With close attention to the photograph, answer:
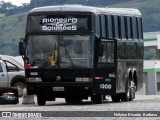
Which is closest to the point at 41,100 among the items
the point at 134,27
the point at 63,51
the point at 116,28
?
the point at 63,51

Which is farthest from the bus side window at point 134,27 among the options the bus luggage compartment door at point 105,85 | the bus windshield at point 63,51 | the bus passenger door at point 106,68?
the bus windshield at point 63,51

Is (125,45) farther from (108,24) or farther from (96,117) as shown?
(96,117)

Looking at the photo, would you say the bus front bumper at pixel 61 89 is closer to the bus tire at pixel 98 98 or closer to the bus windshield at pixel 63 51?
the bus windshield at pixel 63 51

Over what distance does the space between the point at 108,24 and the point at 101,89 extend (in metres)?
2.46

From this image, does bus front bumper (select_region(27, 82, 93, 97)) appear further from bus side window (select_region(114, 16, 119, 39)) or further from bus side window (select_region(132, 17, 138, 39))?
bus side window (select_region(132, 17, 138, 39))

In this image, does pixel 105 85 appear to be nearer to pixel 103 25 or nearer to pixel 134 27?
pixel 103 25

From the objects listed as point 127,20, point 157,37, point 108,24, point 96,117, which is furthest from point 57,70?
point 157,37

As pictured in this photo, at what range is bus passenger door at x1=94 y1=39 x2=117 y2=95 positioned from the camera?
29250 mm

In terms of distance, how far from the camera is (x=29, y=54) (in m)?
29.0

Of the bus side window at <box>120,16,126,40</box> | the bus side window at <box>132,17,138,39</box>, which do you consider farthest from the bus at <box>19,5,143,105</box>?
→ the bus side window at <box>132,17,138,39</box>

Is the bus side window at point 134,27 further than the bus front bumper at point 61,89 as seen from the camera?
Yes

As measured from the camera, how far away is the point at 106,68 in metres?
29.7

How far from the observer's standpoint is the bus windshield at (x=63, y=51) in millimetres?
28672

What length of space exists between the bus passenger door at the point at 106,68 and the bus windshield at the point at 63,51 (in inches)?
21.6
